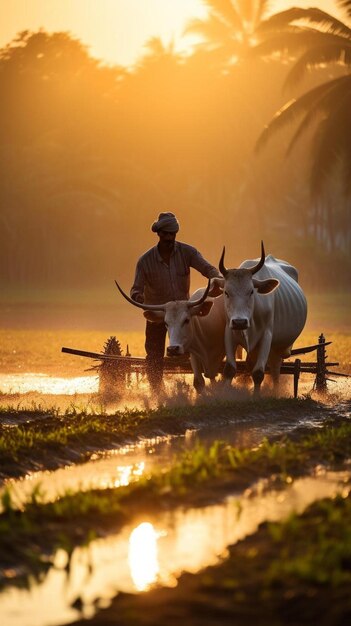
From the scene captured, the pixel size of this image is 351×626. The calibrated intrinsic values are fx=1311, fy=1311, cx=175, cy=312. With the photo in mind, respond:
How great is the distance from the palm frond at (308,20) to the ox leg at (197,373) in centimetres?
1523

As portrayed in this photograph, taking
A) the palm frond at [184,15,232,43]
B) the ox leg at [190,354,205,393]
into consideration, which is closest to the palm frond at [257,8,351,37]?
the ox leg at [190,354,205,393]

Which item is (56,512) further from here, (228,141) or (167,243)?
(228,141)

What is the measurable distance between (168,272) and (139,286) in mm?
326

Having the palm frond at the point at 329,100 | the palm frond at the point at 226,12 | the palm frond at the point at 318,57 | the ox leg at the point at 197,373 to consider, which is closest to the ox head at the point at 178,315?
the ox leg at the point at 197,373

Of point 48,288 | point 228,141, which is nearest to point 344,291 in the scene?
point 228,141

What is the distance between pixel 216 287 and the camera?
Answer: 1282 centimetres

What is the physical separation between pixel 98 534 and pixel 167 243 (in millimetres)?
6902

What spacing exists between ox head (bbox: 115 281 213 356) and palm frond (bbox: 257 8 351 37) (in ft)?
51.4

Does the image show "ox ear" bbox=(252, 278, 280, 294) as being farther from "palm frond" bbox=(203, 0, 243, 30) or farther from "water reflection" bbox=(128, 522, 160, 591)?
"palm frond" bbox=(203, 0, 243, 30)

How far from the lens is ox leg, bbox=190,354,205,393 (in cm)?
1341

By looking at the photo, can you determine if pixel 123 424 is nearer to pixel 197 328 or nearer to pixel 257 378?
pixel 197 328

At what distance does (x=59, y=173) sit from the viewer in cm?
5759

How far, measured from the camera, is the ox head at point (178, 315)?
12.6 metres

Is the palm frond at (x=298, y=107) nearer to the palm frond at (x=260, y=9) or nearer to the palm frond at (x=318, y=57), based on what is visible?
the palm frond at (x=318, y=57)
